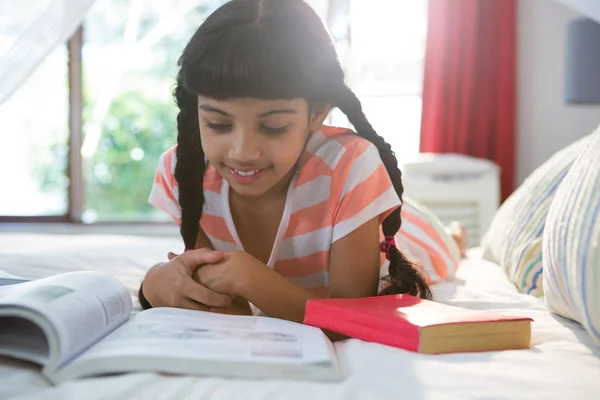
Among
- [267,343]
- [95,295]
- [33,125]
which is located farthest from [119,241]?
[33,125]

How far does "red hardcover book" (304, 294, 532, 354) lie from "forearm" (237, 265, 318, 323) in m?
0.13

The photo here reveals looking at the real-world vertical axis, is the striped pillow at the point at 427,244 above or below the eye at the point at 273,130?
below

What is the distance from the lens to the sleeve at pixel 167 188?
4.25ft

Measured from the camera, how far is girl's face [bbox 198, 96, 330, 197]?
3.33ft

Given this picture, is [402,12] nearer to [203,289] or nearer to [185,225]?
[185,225]

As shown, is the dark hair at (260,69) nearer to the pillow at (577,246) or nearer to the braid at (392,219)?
the braid at (392,219)

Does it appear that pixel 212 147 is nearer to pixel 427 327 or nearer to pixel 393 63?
pixel 427 327

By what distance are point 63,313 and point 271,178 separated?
18.4 inches

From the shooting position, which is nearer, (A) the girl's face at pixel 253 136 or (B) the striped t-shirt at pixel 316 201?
(A) the girl's face at pixel 253 136

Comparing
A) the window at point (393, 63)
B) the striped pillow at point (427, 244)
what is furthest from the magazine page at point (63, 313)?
the window at point (393, 63)

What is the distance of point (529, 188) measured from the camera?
1555mm

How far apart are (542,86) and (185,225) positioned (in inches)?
99.7

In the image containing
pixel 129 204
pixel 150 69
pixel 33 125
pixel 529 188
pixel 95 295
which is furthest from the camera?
pixel 129 204

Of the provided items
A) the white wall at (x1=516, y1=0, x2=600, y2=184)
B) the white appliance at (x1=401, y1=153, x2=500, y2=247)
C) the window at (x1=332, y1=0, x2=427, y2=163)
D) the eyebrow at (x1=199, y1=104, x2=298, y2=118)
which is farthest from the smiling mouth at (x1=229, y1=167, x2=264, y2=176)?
the white wall at (x1=516, y1=0, x2=600, y2=184)
